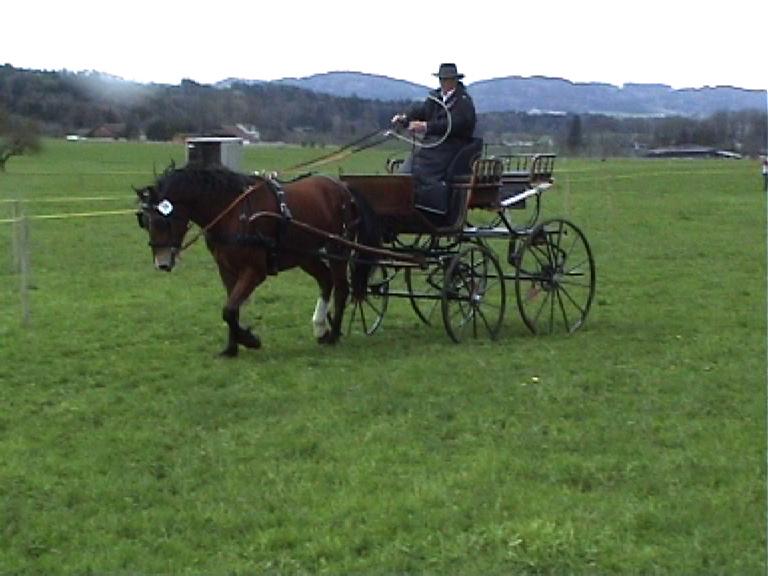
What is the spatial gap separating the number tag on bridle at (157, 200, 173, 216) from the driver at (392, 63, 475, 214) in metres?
2.11

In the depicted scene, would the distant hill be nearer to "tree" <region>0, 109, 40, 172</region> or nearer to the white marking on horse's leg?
"tree" <region>0, 109, 40, 172</region>

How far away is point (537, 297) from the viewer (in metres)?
13.2

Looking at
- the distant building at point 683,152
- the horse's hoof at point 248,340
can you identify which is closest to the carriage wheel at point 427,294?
the horse's hoof at point 248,340

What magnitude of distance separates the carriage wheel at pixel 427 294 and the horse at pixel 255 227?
67cm

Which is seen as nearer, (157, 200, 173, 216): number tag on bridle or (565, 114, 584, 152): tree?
(157, 200, 173, 216): number tag on bridle

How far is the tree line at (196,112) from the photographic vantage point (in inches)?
603

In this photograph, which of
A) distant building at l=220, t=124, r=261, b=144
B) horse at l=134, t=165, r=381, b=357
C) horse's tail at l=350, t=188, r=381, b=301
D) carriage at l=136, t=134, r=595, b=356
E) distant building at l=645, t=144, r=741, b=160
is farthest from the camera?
distant building at l=645, t=144, r=741, b=160

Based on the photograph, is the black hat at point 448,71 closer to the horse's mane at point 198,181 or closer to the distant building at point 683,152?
the horse's mane at point 198,181

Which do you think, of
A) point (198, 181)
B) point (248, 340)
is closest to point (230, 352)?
point (248, 340)

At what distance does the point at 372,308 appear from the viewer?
39.7 ft

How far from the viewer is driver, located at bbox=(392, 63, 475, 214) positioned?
1085 cm

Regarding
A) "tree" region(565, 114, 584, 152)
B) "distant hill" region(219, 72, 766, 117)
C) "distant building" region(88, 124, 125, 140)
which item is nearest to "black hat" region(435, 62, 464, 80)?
"distant hill" region(219, 72, 766, 117)

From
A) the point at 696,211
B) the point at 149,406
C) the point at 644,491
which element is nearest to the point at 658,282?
the point at 149,406

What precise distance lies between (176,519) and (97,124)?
12.8m
